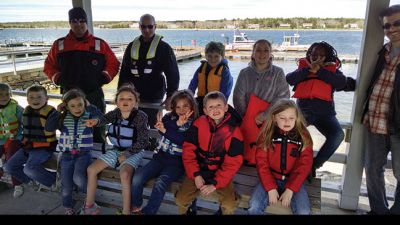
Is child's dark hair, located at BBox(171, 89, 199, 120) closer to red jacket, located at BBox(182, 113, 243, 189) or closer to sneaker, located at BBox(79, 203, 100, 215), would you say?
red jacket, located at BBox(182, 113, 243, 189)

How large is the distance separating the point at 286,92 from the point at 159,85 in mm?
1302

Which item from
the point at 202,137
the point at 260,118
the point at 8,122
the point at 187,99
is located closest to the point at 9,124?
the point at 8,122

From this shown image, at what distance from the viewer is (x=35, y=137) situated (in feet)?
9.38

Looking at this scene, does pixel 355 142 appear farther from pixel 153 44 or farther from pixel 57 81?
pixel 57 81

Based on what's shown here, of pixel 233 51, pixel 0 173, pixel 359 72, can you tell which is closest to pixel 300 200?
pixel 359 72

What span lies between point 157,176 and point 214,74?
112 cm

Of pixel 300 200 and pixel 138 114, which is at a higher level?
pixel 138 114

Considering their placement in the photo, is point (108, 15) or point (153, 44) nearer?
point (153, 44)

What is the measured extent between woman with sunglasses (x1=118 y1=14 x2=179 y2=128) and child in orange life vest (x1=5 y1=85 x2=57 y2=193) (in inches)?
31.4

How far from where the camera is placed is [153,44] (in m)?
3.16

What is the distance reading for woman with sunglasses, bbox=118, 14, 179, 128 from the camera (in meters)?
3.16

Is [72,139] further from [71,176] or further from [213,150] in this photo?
[213,150]

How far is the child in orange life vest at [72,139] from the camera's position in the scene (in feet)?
8.61

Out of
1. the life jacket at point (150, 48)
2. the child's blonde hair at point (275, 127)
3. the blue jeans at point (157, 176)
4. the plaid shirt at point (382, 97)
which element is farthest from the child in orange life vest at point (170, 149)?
the plaid shirt at point (382, 97)
